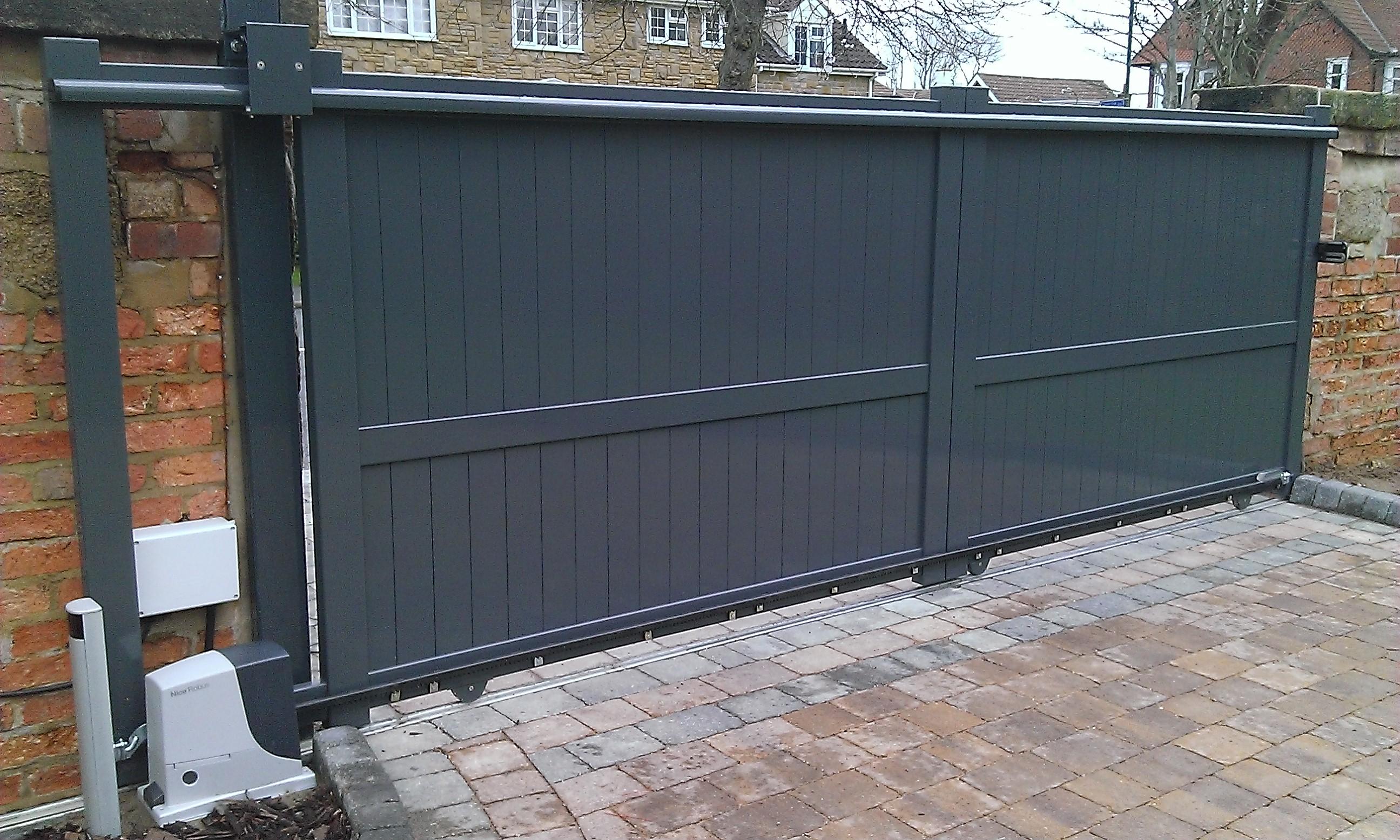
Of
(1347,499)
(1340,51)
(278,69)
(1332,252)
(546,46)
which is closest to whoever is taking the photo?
(278,69)

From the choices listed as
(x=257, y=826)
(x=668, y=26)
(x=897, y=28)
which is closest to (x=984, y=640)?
(x=257, y=826)

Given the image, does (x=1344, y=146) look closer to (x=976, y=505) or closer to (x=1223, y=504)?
(x=1223, y=504)

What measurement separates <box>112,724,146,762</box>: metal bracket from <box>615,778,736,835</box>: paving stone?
132 centimetres

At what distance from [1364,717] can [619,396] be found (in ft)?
9.17

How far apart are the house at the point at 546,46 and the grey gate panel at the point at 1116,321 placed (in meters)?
14.9

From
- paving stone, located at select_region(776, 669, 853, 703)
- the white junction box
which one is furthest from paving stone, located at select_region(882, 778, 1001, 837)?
the white junction box

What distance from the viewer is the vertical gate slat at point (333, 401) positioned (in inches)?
133

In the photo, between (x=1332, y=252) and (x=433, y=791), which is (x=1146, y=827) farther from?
(x=1332, y=252)

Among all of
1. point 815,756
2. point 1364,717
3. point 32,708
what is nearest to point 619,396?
point 815,756

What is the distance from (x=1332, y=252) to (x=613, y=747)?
4.92 metres

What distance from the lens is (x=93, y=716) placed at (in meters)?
3.04

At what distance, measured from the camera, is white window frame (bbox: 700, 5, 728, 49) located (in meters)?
16.1

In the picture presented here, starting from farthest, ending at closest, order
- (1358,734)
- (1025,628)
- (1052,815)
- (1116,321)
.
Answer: (1116,321)
(1025,628)
(1358,734)
(1052,815)

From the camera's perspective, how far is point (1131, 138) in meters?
5.53
